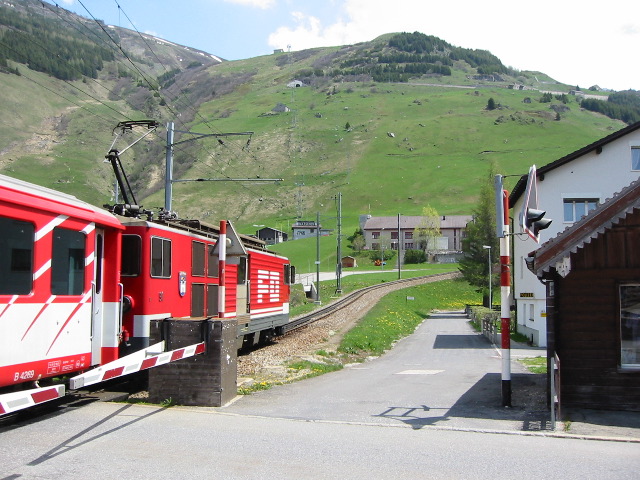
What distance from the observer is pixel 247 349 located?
22.3 meters

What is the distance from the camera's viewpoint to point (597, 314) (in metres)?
11.3

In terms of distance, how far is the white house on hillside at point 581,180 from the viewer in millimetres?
30172

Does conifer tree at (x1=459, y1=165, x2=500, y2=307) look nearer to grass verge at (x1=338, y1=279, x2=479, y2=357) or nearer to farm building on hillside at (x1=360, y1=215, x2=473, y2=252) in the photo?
grass verge at (x1=338, y1=279, x2=479, y2=357)

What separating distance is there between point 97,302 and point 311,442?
170 inches

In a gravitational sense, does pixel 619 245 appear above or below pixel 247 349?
above

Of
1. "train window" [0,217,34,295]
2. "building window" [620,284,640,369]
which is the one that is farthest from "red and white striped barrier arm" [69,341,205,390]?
"building window" [620,284,640,369]

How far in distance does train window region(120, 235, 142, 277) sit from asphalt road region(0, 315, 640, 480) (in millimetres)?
2663

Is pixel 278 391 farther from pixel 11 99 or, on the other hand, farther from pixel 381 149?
pixel 381 149

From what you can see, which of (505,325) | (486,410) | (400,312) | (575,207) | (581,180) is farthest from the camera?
(400,312)

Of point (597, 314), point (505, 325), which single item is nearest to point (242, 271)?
point (505, 325)

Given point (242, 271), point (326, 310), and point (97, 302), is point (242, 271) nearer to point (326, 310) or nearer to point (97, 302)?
point (97, 302)

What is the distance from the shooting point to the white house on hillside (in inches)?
1188

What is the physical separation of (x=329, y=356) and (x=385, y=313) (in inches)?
852

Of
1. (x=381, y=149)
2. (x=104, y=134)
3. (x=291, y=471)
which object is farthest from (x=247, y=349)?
(x=381, y=149)
